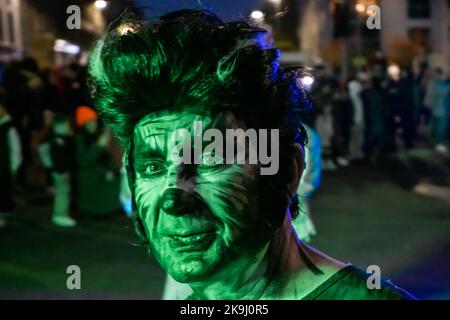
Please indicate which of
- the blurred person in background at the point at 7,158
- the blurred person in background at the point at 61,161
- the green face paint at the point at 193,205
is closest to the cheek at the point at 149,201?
the green face paint at the point at 193,205

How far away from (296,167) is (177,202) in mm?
275

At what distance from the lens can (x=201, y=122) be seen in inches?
53.2

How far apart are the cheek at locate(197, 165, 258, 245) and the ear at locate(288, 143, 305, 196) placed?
0.10 meters

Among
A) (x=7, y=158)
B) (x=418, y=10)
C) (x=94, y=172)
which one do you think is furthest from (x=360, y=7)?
(x=418, y=10)

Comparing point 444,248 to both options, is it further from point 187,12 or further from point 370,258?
point 187,12

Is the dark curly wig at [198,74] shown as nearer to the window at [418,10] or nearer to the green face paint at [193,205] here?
the green face paint at [193,205]

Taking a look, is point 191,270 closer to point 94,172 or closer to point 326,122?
point 94,172

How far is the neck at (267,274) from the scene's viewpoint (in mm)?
1438

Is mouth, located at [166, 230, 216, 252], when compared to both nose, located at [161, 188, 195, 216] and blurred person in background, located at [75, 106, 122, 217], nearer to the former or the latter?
nose, located at [161, 188, 195, 216]

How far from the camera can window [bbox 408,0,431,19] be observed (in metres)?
12.8

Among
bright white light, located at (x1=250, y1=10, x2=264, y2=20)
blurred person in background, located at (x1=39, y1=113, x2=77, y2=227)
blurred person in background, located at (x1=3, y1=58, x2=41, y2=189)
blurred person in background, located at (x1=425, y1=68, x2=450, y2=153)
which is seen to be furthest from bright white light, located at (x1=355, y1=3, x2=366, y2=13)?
bright white light, located at (x1=250, y1=10, x2=264, y2=20)

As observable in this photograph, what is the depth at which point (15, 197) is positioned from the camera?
7242 mm

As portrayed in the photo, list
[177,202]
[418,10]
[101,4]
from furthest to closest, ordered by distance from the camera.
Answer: [418,10], [101,4], [177,202]

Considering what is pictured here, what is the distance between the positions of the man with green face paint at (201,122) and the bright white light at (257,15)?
0.22 ft
